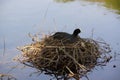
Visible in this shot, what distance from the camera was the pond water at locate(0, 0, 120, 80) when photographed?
7.13 meters

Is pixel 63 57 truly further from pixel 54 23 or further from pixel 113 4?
pixel 113 4

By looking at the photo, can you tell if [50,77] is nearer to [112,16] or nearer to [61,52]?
[61,52]

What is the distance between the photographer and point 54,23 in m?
10.1

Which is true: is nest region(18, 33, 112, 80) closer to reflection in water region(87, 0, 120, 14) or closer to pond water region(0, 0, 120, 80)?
pond water region(0, 0, 120, 80)

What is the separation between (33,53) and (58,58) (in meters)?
0.43

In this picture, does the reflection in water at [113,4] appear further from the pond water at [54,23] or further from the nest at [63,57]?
the nest at [63,57]

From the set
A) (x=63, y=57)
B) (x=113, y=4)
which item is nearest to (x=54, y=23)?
(x=63, y=57)

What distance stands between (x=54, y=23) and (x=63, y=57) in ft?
13.4

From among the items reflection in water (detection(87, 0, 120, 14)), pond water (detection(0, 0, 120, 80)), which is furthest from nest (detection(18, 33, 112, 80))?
reflection in water (detection(87, 0, 120, 14))

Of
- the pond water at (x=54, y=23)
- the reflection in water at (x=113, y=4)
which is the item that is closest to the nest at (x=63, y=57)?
the pond water at (x=54, y=23)

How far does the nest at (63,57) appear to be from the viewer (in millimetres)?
6105

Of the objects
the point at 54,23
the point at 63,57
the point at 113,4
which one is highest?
the point at 113,4

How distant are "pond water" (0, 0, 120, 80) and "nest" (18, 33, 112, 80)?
46 centimetres

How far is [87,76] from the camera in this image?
6688mm
